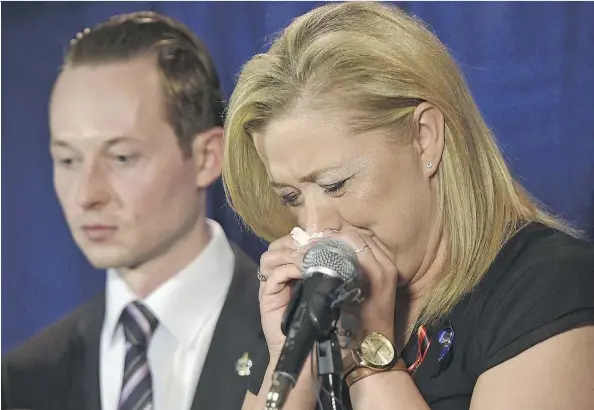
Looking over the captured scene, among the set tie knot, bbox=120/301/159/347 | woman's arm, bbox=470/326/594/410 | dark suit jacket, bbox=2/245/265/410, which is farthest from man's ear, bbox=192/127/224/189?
woman's arm, bbox=470/326/594/410

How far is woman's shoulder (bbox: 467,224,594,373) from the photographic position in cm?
128

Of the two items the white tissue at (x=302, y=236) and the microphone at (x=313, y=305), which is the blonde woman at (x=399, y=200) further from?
the microphone at (x=313, y=305)

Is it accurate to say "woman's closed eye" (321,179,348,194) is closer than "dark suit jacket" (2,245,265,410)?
Yes

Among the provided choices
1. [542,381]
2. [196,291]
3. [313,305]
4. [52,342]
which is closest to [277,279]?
[313,305]

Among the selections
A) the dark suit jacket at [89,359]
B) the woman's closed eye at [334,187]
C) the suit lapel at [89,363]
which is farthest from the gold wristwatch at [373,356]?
the suit lapel at [89,363]

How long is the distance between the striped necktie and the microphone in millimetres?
769

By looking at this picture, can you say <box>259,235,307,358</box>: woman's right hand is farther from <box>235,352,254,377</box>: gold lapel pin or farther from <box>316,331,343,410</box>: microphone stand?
<box>235,352,254,377</box>: gold lapel pin

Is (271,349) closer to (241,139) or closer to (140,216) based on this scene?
(241,139)

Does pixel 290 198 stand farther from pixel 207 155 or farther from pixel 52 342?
pixel 52 342

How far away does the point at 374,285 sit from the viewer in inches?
52.3

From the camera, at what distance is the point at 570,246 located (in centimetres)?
139

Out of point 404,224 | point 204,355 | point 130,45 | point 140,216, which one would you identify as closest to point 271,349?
point 404,224

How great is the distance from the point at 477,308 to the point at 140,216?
75 centimetres

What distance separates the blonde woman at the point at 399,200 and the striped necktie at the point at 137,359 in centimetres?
42
